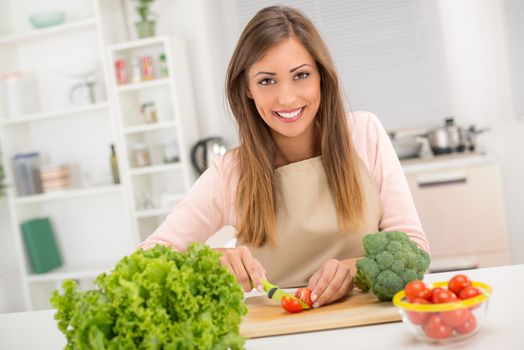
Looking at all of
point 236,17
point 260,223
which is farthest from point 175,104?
point 260,223

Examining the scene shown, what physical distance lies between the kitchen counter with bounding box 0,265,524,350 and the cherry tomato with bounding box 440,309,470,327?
1.7 inches

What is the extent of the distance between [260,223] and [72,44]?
3411 millimetres

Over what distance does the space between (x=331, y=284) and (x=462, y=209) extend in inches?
102

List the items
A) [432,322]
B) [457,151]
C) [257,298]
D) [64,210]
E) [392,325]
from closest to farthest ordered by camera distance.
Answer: [432,322] < [392,325] < [257,298] < [457,151] < [64,210]

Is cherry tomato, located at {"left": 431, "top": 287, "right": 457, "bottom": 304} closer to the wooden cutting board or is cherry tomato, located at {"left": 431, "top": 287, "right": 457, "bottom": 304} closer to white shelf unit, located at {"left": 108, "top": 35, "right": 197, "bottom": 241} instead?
the wooden cutting board

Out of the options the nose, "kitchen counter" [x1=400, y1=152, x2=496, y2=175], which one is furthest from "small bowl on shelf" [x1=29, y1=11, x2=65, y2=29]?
the nose

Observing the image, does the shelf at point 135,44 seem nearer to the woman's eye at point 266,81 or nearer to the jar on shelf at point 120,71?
the jar on shelf at point 120,71

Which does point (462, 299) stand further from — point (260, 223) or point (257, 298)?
point (260, 223)

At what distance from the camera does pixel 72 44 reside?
15.3 ft

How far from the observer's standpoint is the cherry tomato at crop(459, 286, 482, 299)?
1.04 meters

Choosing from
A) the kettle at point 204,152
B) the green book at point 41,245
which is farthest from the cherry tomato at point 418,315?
the green book at point 41,245

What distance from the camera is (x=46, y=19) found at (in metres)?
4.45

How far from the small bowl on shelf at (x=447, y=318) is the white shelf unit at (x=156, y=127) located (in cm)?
329

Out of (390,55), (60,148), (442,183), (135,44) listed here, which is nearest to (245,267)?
(442,183)
